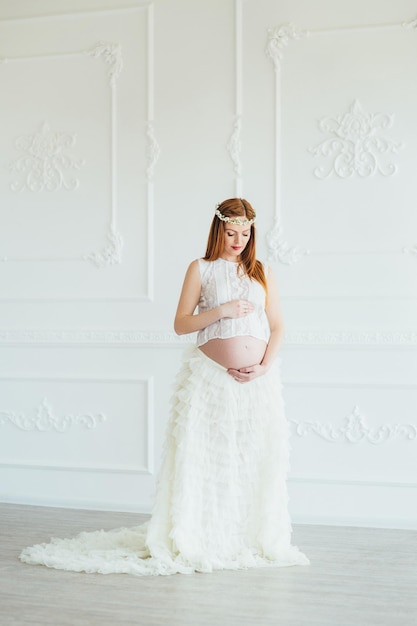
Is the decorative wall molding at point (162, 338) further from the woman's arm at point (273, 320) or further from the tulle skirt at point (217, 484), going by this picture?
the tulle skirt at point (217, 484)

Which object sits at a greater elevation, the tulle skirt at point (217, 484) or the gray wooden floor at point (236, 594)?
the tulle skirt at point (217, 484)

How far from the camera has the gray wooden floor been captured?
8.61 feet

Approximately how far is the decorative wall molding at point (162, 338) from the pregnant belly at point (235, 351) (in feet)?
2.73

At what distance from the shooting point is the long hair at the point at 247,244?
3.35 metres

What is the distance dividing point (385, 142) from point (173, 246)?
1271 millimetres

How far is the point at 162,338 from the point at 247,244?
1.09 meters

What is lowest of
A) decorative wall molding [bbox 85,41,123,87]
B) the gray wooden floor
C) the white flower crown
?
the gray wooden floor

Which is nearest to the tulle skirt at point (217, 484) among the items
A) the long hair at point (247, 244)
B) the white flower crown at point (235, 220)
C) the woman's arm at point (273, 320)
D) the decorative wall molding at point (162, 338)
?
the woman's arm at point (273, 320)

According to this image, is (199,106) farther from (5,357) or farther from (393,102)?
(5,357)

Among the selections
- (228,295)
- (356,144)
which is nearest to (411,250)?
(356,144)

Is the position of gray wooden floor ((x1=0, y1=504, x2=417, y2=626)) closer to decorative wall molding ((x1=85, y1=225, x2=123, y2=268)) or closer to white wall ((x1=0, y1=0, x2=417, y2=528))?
white wall ((x1=0, y1=0, x2=417, y2=528))

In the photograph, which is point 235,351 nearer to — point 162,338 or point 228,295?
point 228,295

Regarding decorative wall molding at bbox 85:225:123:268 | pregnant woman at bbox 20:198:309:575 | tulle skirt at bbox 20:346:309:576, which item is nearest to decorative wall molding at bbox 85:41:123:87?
decorative wall molding at bbox 85:225:123:268

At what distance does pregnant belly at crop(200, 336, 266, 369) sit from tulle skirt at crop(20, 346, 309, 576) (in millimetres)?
45
